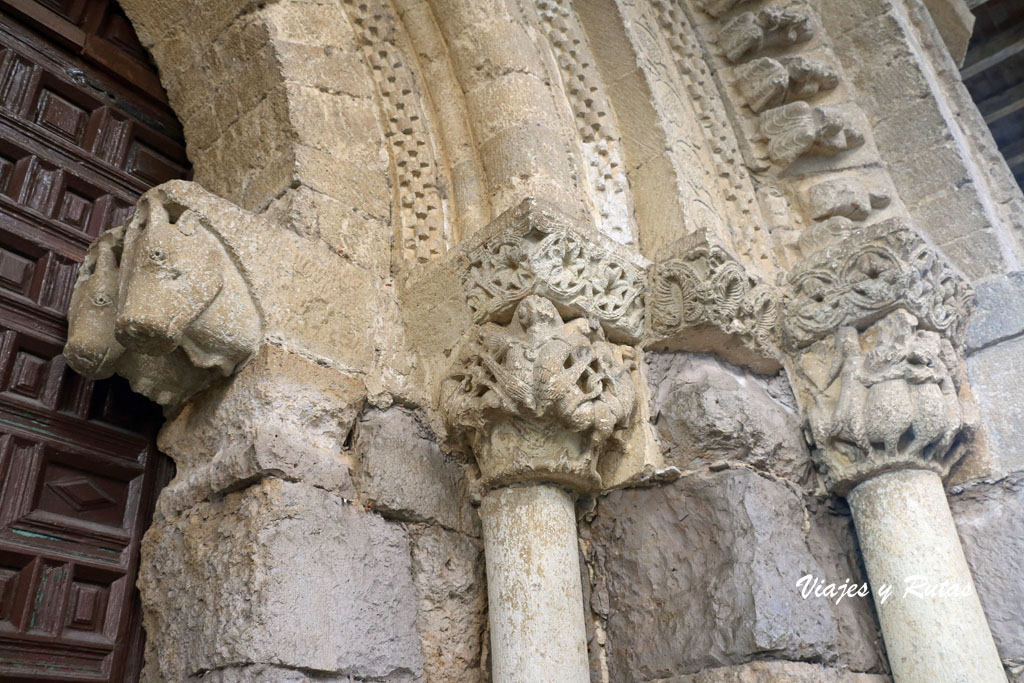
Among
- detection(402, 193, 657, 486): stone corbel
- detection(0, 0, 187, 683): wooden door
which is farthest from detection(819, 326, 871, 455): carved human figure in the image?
detection(0, 0, 187, 683): wooden door

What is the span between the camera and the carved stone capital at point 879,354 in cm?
215

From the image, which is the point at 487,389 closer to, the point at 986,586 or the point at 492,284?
the point at 492,284

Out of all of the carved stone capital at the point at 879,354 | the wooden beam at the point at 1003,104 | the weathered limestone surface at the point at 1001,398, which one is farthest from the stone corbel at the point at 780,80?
the wooden beam at the point at 1003,104

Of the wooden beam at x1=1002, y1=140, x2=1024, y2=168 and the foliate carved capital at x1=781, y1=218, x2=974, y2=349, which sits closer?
the foliate carved capital at x1=781, y1=218, x2=974, y2=349

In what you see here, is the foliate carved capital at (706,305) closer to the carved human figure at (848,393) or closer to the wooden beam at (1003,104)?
the carved human figure at (848,393)

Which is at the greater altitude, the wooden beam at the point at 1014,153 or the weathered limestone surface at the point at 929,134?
the wooden beam at the point at 1014,153

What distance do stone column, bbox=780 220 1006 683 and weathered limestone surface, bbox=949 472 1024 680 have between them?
110 millimetres

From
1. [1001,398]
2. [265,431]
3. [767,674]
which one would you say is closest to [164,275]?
[265,431]

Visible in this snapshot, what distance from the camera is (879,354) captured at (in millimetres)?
2230

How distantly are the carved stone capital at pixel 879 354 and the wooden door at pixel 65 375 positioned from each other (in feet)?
5.76

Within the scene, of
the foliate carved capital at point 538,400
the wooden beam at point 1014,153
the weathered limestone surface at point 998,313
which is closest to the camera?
the foliate carved capital at point 538,400

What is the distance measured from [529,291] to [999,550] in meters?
1.38

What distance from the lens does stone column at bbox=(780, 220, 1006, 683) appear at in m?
1.99

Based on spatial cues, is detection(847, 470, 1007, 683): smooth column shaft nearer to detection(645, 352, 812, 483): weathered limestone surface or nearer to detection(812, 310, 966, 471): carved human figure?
detection(812, 310, 966, 471): carved human figure
